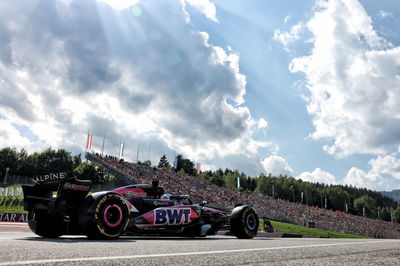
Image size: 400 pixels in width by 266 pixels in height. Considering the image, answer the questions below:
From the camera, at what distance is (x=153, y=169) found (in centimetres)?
5347

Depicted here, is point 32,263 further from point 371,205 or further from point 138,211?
point 371,205

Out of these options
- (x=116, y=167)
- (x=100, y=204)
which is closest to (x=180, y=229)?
(x=100, y=204)

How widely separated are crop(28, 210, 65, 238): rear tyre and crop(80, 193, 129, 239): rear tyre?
2.71 feet

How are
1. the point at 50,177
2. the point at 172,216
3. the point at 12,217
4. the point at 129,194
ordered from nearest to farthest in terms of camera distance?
1. the point at 50,177
2. the point at 172,216
3. the point at 129,194
4. the point at 12,217

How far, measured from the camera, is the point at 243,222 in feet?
34.6

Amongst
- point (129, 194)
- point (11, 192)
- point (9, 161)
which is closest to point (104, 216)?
point (129, 194)

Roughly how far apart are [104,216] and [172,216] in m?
3.05

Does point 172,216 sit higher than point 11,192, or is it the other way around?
point 11,192

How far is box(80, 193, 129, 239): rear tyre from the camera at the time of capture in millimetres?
6555

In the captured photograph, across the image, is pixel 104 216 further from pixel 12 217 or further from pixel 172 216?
pixel 12 217

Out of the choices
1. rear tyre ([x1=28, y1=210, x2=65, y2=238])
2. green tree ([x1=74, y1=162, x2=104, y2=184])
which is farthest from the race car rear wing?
green tree ([x1=74, y1=162, x2=104, y2=184])

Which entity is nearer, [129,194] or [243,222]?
[129,194]

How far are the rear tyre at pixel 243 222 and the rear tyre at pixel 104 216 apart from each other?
445 centimetres

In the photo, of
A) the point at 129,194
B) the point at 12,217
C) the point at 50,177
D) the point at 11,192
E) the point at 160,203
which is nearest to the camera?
the point at 50,177
